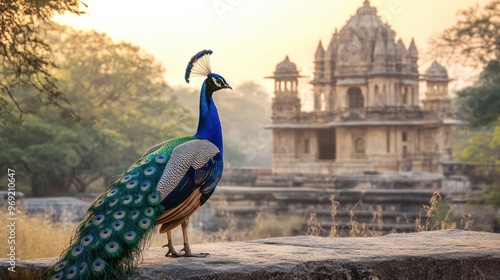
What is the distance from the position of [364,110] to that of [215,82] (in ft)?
107

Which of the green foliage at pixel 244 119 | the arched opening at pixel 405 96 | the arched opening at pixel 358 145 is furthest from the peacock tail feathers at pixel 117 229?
the green foliage at pixel 244 119

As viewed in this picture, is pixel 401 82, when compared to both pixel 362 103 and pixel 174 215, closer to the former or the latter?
pixel 362 103

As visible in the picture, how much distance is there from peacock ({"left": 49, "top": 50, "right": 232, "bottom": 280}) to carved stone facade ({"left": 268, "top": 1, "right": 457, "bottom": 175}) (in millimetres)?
32162

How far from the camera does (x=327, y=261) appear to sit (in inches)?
266

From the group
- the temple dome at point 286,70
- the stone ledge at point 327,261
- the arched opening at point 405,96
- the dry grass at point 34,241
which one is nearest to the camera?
the stone ledge at point 327,261

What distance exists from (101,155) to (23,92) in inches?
177

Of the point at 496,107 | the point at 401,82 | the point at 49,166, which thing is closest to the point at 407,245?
the point at 496,107

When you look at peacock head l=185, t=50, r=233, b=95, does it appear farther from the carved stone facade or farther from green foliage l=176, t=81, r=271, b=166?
green foliage l=176, t=81, r=271, b=166

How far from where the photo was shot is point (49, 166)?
29.5 meters

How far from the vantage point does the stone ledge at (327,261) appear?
6375 mm

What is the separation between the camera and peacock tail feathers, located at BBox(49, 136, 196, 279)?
5.86m

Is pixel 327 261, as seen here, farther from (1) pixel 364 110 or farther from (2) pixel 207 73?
(1) pixel 364 110

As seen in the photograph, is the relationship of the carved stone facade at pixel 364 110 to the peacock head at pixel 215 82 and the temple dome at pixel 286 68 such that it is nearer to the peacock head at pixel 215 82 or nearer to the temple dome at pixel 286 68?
the temple dome at pixel 286 68

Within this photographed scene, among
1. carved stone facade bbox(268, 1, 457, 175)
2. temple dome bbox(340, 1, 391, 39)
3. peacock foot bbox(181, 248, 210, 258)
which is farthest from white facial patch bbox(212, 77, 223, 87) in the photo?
temple dome bbox(340, 1, 391, 39)
